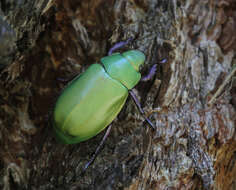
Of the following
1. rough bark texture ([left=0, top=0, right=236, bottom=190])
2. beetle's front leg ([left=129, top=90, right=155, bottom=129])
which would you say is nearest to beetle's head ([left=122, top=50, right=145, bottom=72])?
rough bark texture ([left=0, top=0, right=236, bottom=190])

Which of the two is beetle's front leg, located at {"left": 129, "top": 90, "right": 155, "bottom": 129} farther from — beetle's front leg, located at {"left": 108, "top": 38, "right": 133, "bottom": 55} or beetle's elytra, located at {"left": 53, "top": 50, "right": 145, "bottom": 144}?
beetle's front leg, located at {"left": 108, "top": 38, "right": 133, "bottom": 55}

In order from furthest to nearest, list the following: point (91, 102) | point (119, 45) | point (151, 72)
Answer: point (119, 45)
point (151, 72)
point (91, 102)


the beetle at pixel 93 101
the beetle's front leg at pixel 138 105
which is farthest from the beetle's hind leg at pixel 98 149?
the beetle's front leg at pixel 138 105

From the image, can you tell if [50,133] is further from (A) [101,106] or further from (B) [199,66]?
(B) [199,66]

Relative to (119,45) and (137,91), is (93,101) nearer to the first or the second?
(137,91)

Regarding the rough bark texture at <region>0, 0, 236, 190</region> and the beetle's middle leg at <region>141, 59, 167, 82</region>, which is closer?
the rough bark texture at <region>0, 0, 236, 190</region>

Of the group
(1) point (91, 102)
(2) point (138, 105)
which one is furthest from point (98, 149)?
(2) point (138, 105)

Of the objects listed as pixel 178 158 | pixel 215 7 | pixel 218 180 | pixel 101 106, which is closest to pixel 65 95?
pixel 101 106
